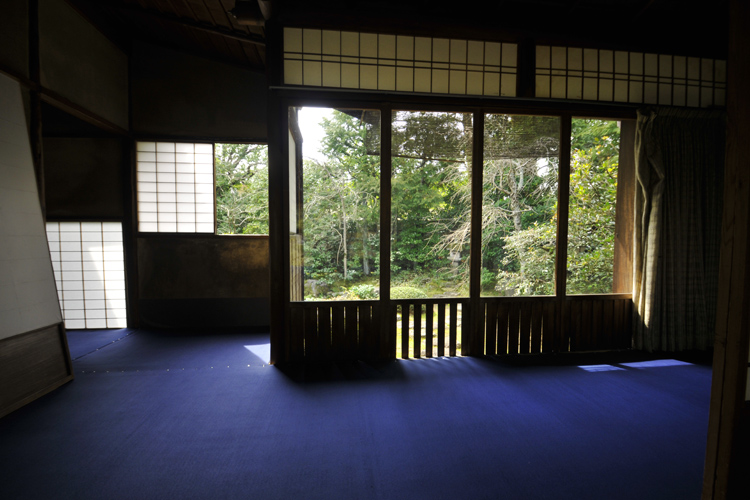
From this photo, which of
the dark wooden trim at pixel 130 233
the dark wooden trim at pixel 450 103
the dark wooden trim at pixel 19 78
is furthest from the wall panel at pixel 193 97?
the dark wooden trim at pixel 450 103

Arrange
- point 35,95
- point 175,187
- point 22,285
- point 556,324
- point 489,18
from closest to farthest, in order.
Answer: point 22,285 < point 35,95 < point 489,18 < point 556,324 < point 175,187

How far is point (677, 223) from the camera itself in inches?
125

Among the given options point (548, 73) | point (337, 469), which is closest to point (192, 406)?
point (337, 469)

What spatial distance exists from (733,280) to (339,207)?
8.68 feet

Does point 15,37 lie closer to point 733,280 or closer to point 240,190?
point 733,280

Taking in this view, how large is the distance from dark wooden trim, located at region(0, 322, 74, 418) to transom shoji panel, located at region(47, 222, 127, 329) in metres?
1.68

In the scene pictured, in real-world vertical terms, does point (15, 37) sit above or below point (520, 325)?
above

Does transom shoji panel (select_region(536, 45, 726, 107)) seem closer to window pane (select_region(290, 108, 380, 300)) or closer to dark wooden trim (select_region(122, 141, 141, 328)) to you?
window pane (select_region(290, 108, 380, 300))

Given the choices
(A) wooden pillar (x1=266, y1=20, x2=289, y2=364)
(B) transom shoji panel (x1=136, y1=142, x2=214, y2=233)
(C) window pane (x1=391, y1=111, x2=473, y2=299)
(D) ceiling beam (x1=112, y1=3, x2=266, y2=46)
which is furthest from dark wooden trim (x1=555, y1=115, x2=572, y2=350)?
(B) transom shoji panel (x1=136, y1=142, x2=214, y2=233)

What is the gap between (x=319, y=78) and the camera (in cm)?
292

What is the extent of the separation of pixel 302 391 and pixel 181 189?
3.16 meters

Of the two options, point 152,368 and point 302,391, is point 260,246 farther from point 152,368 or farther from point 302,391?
point 302,391

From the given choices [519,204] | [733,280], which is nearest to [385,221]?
[519,204]

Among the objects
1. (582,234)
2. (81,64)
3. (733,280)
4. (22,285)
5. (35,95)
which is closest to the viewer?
(733,280)
